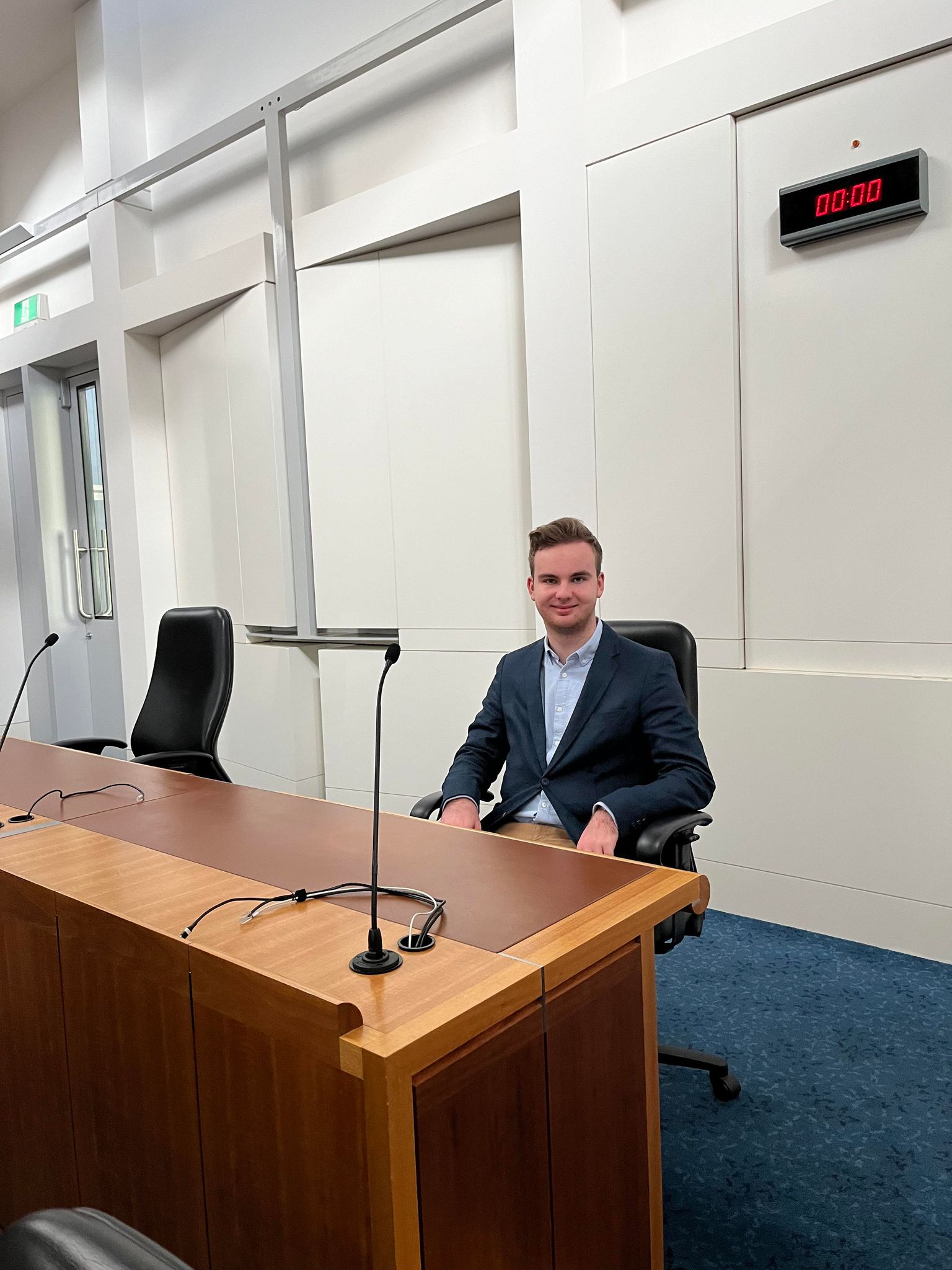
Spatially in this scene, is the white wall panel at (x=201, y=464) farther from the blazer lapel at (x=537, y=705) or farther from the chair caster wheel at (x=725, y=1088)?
the chair caster wheel at (x=725, y=1088)

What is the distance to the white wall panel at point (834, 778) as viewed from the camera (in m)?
2.93

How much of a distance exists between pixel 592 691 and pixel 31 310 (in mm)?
5928

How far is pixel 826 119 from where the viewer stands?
3.02 meters

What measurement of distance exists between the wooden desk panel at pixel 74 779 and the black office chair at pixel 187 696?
323 millimetres

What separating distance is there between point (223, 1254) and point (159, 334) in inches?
209

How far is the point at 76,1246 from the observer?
541 mm

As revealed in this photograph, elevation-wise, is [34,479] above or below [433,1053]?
above

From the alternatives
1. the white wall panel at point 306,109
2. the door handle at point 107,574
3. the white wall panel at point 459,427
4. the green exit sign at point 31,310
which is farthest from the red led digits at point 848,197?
the green exit sign at point 31,310

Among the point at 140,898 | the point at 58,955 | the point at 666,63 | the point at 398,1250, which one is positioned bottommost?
the point at 398,1250

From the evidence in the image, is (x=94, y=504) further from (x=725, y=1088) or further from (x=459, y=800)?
(x=725, y=1088)

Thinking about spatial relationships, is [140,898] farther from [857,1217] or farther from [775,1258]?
[857,1217]

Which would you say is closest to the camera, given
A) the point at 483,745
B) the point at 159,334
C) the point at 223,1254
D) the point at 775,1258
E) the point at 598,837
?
the point at 223,1254

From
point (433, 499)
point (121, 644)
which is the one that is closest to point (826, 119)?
point (433, 499)

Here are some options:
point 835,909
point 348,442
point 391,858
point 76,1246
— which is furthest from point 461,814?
point 348,442
